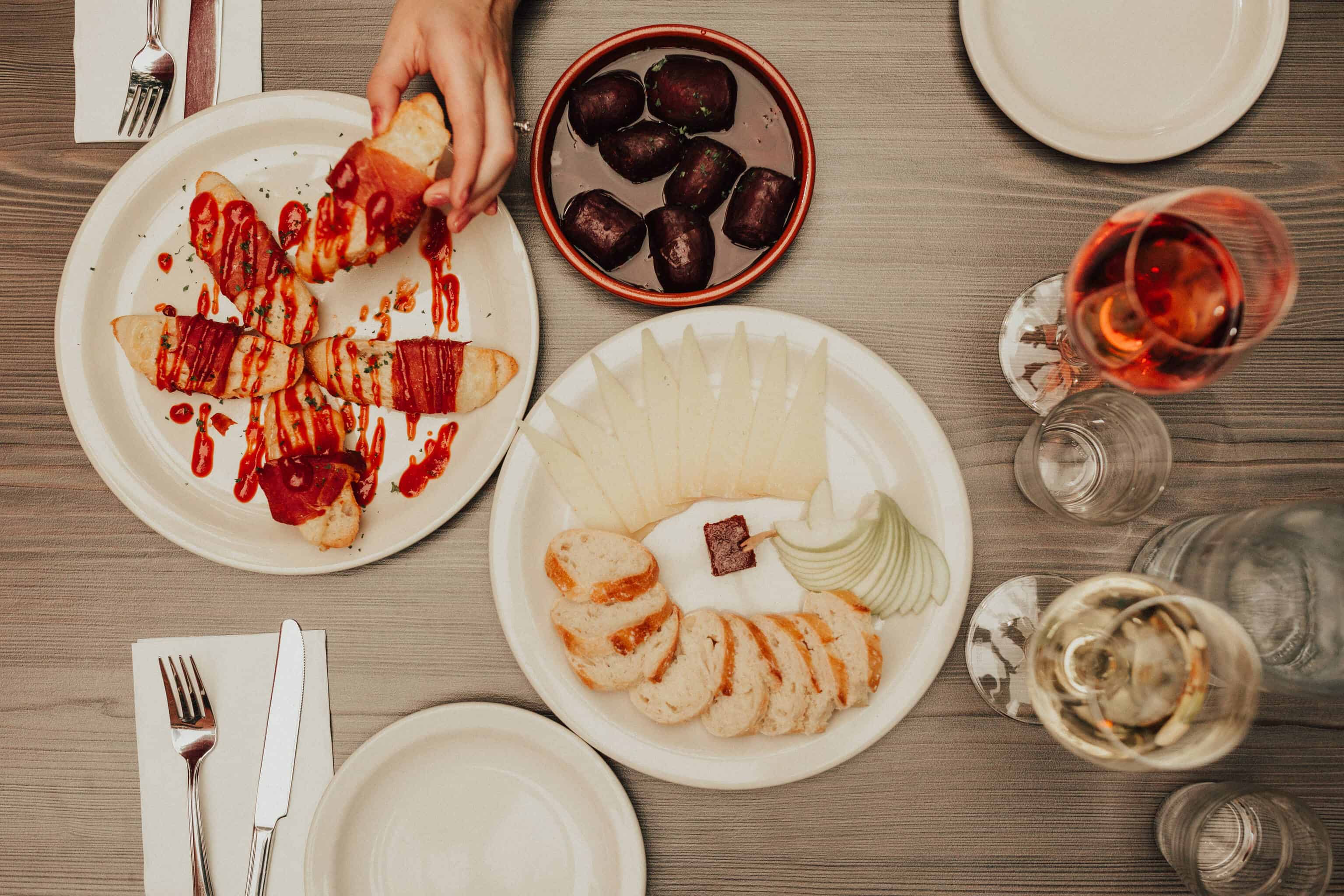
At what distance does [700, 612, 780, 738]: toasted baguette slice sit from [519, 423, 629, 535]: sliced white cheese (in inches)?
15.6

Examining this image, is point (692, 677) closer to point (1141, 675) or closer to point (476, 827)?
point (476, 827)

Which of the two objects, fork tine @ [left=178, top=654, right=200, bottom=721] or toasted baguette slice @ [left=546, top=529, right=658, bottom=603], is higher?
toasted baguette slice @ [left=546, top=529, right=658, bottom=603]

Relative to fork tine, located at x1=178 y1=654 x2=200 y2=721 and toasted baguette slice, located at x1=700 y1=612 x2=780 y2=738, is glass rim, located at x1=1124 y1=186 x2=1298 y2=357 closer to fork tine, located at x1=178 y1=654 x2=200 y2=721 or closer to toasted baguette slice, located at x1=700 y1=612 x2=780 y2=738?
toasted baguette slice, located at x1=700 y1=612 x2=780 y2=738

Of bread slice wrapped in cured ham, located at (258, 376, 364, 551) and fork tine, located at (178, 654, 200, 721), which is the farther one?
fork tine, located at (178, 654, 200, 721)

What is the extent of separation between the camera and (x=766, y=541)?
188cm

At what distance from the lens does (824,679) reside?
1.73 meters

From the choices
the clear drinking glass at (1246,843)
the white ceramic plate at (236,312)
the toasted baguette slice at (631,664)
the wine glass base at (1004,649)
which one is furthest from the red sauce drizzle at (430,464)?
the clear drinking glass at (1246,843)

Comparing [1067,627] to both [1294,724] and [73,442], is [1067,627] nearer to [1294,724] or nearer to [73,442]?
[1294,724]

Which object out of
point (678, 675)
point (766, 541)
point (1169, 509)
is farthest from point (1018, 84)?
point (678, 675)

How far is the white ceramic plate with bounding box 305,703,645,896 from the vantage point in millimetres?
1871

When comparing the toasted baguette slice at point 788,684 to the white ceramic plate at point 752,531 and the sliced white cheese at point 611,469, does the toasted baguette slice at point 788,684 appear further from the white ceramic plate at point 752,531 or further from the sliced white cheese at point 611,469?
the sliced white cheese at point 611,469

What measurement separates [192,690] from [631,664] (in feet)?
3.71

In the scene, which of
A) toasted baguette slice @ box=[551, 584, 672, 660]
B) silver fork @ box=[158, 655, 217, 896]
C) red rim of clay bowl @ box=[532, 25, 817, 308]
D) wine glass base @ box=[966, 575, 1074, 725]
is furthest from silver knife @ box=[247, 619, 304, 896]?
wine glass base @ box=[966, 575, 1074, 725]

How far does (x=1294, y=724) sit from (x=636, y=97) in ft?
7.32
